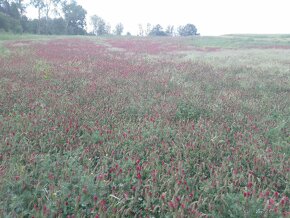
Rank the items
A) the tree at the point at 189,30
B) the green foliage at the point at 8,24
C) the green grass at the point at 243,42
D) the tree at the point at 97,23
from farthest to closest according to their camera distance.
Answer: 1. the tree at the point at 189,30
2. the tree at the point at 97,23
3. the green foliage at the point at 8,24
4. the green grass at the point at 243,42

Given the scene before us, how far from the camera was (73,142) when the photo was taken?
4.23m

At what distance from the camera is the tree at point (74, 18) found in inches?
2886

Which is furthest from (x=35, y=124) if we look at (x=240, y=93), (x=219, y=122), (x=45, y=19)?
(x=45, y=19)

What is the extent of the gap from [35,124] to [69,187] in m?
1.94

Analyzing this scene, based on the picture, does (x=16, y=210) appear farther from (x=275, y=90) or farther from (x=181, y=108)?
(x=275, y=90)

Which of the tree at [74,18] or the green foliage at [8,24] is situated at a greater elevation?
the tree at [74,18]

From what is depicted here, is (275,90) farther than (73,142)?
Yes

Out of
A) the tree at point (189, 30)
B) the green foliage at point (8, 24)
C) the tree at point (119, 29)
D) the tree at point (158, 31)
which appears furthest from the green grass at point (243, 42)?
the tree at point (119, 29)

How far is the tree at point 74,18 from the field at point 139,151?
72.2 meters

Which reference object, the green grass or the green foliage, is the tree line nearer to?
the green foliage

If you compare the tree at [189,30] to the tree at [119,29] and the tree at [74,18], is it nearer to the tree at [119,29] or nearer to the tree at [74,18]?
the tree at [119,29]

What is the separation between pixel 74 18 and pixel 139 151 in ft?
265

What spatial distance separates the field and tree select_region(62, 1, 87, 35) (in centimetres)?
7218

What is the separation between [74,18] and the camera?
76750 millimetres
